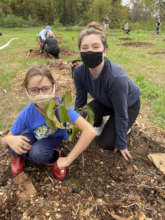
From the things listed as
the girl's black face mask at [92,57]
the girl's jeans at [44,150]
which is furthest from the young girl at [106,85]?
the girl's jeans at [44,150]

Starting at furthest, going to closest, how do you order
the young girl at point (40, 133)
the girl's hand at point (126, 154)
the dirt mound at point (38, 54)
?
the dirt mound at point (38, 54), the girl's hand at point (126, 154), the young girl at point (40, 133)

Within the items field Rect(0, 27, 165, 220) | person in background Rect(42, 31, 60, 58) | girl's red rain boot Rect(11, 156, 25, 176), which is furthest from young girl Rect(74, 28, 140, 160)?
person in background Rect(42, 31, 60, 58)

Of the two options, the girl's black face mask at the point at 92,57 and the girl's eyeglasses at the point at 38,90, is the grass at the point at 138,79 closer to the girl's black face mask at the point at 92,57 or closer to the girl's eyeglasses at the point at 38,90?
the girl's eyeglasses at the point at 38,90

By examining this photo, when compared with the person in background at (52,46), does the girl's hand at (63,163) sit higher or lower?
lower

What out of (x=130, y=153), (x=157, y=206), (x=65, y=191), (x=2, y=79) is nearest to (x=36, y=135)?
(x=65, y=191)

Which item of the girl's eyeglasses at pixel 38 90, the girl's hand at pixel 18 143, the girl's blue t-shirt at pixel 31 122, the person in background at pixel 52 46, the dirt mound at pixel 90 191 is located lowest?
the dirt mound at pixel 90 191

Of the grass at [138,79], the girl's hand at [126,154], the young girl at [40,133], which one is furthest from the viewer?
the grass at [138,79]

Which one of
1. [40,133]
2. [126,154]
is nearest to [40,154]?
[40,133]

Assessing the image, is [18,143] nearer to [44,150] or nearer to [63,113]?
[44,150]

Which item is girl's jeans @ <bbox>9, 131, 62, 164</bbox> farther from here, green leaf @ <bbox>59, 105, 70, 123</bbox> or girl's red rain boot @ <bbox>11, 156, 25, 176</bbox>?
green leaf @ <bbox>59, 105, 70, 123</bbox>

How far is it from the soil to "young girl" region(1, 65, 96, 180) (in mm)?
109

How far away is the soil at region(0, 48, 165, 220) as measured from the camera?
3.92ft

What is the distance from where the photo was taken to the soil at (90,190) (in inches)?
47.0

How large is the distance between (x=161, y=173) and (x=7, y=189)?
125 cm
